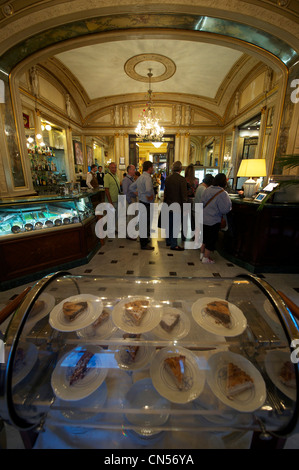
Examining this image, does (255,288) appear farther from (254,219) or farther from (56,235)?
(56,235)

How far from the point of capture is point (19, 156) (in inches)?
198

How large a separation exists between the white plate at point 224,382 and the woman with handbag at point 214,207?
8.65 ft

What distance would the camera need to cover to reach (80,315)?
3.81 ft

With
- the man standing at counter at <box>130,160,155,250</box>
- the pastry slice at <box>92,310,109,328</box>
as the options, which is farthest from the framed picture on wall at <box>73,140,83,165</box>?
the pastry slice at <box>92,310,109,328</box>

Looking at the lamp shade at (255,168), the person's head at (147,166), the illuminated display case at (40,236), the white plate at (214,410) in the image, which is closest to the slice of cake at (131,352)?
the white plate at (214,410)

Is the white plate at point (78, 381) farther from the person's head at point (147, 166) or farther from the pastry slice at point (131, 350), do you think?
the person's head at point (147, 166)

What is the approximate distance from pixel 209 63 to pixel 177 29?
4.04 metres

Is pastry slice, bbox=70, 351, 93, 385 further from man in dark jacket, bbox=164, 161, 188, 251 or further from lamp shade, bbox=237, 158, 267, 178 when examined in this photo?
lamp shade, bbox=237, 158, 267, 178

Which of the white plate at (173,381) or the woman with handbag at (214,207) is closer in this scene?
the white plate at (173,381)

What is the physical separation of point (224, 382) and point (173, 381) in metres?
0.25

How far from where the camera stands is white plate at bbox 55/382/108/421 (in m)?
0.93

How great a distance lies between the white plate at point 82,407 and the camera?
93 cm

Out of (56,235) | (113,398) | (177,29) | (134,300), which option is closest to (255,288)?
(134,300)

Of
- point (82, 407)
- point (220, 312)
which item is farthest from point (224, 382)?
point (82, 407)
